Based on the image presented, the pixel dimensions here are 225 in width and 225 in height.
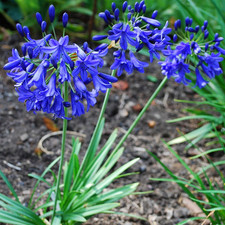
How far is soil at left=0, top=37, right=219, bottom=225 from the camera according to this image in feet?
9.16

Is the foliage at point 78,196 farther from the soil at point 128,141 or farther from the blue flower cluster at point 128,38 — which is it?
the blue flower cluster at point 128,38

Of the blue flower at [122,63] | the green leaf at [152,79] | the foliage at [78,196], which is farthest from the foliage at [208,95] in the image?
the blue flower at [122,63]

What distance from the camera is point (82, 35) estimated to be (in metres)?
4.66

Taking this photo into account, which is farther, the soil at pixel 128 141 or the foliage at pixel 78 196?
the soil at pixel 128 141

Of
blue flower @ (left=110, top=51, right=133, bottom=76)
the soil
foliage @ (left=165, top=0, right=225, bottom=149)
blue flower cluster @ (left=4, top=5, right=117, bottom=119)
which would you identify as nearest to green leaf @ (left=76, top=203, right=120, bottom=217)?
the soil

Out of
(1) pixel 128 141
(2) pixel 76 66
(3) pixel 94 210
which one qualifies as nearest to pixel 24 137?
(1) pixel 128 141

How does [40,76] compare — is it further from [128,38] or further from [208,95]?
[208,95]

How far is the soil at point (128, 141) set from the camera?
9.16 ft

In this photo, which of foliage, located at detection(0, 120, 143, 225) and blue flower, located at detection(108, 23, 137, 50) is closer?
blue flower, located at detection(108, 23, 137, 50)

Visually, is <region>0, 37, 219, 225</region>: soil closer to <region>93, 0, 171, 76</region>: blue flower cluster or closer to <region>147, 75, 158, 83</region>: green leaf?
<region>147, 75, 158, 83</region>: green leaf

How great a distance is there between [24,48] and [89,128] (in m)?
2.01

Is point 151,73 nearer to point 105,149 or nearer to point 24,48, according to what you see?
Result: point 105,149

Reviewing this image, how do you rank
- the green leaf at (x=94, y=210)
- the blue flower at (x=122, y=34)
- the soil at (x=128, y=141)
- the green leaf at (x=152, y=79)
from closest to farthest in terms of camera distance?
1. the blue flower at (x=122, y=34)
2. the green leaf at (x=94, y=210)
3. the soil at (x=128, y=141)
4. the green leaf at (x=152, y=79)

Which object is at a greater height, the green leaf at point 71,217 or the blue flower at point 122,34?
the blue flower at point 122,34
